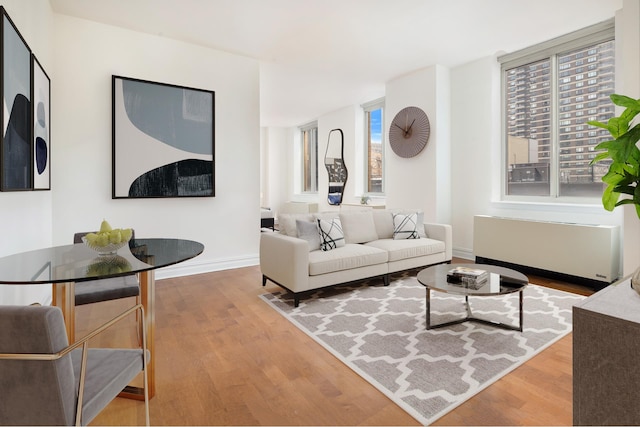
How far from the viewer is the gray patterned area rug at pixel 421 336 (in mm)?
1839

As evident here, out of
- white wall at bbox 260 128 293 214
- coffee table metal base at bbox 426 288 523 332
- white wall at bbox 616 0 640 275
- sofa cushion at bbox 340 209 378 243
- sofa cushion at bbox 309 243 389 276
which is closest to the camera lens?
coffee table metal base at bbox 426 288 523 332

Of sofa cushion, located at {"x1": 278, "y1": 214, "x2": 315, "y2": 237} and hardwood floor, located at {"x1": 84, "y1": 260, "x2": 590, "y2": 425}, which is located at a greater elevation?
sofa cushion, located at {"x1": 278, "y1": 214, "x2": 315, "y2": 237}

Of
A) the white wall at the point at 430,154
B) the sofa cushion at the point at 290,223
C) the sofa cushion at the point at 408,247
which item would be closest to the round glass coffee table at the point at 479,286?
the sofa cushion at the point at 408,247

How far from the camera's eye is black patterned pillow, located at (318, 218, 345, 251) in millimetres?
3512

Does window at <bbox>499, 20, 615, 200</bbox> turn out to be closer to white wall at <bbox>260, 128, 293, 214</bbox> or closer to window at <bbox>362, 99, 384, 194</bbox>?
window at <bbox>362, 99, 384, 194</bbox>

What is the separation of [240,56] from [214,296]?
9.88ft

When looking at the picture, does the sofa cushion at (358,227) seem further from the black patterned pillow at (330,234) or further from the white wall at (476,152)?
the white wall at (476,152)

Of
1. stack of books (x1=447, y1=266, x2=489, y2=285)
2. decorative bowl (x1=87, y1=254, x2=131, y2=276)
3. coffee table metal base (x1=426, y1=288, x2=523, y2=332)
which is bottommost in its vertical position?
coffee table metal base (x1=426, y1=288, x2=523, y2=332)

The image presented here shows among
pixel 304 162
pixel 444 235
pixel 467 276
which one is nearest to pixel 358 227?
pixel 444 235

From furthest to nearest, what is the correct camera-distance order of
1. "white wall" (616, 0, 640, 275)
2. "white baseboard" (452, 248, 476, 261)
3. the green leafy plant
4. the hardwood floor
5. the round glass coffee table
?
"white baseboard" (452, 248, 476, 261) < "white wall" (616, 0, 640, 275) < the round glass coffee table < the hardwood floor < the green leafy plant

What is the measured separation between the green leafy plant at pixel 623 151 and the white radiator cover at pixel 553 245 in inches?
95.6

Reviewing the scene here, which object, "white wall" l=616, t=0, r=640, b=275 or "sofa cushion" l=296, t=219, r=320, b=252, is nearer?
"white wall" l=616, t=0, r=640, b=275

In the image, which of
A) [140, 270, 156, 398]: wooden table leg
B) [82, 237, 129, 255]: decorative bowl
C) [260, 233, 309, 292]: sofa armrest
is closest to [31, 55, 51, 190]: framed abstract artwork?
[82, 237, 129, 255]: decorative bowl

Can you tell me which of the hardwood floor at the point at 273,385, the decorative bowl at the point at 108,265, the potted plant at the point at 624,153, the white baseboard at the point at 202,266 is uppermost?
the potted plant at the point at 624,153
